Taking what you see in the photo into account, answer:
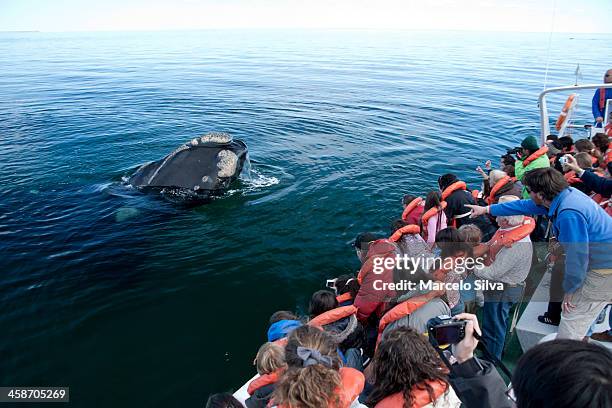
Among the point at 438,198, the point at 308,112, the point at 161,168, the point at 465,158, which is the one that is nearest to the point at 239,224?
the point at 161,168

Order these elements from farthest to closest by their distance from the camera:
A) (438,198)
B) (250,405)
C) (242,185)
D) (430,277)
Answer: (242,185), (438,198), (430,277), (250,405)

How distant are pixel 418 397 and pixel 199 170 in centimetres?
835

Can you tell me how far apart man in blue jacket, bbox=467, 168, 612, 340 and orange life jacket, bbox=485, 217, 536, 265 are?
2.11 feet

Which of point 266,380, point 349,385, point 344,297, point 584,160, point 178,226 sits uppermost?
point 584,160

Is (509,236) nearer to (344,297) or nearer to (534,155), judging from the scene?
(344,297)

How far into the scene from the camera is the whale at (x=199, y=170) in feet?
33.7

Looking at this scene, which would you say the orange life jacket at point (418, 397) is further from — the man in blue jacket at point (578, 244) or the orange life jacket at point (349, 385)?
the man in blue jacket at point (578, 244)

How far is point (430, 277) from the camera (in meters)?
5.23

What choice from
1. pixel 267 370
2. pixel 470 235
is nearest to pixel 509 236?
pixel 470 235

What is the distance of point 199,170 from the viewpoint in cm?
1032

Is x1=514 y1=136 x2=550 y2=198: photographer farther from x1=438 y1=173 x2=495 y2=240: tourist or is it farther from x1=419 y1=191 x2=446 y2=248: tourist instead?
x1=419 y1=191 x2=446 y2=248: tourist

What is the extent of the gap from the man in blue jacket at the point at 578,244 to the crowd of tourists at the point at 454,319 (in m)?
0.01

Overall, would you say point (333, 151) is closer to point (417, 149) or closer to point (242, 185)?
point (417, 149)

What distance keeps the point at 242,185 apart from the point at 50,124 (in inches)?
534
